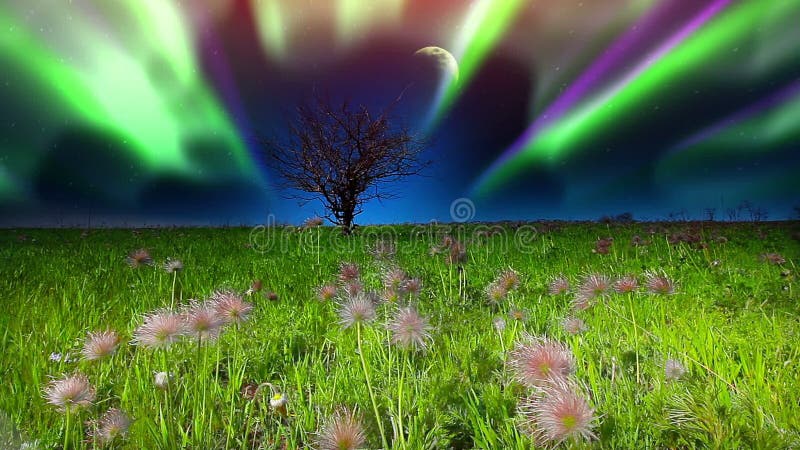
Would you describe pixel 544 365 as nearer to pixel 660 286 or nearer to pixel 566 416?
pixel 566 416

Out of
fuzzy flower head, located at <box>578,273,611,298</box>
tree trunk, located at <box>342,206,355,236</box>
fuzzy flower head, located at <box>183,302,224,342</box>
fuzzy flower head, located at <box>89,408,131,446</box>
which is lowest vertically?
fuzzy flower head, located at <box>89,408,131,446</box>

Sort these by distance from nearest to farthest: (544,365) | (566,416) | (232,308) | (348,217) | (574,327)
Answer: (566,416), (544,365), (232,308), (574,327), (348,217)

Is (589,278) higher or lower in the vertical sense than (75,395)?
higher

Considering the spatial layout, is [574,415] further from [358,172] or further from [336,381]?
[358,172]

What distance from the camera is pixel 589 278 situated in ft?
9.28

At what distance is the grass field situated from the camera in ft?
5.53

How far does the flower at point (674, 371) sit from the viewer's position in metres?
2.11

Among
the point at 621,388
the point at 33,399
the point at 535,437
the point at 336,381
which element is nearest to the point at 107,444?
the point at 33,399

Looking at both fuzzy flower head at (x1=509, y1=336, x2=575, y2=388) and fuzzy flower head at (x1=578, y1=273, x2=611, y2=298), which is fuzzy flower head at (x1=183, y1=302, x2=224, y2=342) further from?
fuzzy flower head at (x1=578, y1=273, x2=611, y2=298)

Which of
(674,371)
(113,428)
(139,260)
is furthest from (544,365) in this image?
(139,260)

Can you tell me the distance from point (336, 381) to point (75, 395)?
117 cm

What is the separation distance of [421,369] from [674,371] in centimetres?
136

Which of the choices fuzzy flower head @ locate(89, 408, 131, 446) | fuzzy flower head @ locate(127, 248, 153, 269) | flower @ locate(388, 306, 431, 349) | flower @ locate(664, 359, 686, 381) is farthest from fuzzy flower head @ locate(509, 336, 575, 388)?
fuzzy flower head @ locate(127, 248, 153, 269)

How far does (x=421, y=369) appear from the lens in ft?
8.75
